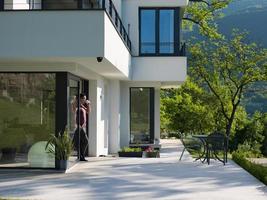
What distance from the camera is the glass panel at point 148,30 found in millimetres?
22484

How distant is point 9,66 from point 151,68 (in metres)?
9.86

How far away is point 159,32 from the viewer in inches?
886

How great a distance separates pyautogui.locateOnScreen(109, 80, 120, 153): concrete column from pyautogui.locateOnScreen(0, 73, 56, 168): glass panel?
8.48m

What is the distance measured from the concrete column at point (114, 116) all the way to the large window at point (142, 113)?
6.31 feet

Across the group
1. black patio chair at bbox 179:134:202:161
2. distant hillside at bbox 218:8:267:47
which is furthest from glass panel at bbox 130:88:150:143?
distant hillside at bbox 218:8:267:47

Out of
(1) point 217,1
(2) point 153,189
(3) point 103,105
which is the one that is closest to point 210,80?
(1) point 217,1

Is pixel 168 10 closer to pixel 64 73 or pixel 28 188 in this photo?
pixel 64 73

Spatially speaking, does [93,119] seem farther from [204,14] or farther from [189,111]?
[204,14]

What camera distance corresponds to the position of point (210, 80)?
3369 centimetres

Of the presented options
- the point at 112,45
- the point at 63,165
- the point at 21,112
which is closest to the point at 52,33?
the point at 112,45

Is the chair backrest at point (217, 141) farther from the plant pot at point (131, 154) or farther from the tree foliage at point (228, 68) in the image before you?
the tree foliage at point (228, 68)

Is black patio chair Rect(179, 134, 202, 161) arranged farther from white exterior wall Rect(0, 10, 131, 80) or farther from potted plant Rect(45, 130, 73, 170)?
white exterior wall Rect(0, 10, 131, 80)

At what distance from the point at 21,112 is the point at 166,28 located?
10959mm

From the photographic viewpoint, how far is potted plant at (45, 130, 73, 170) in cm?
1251
